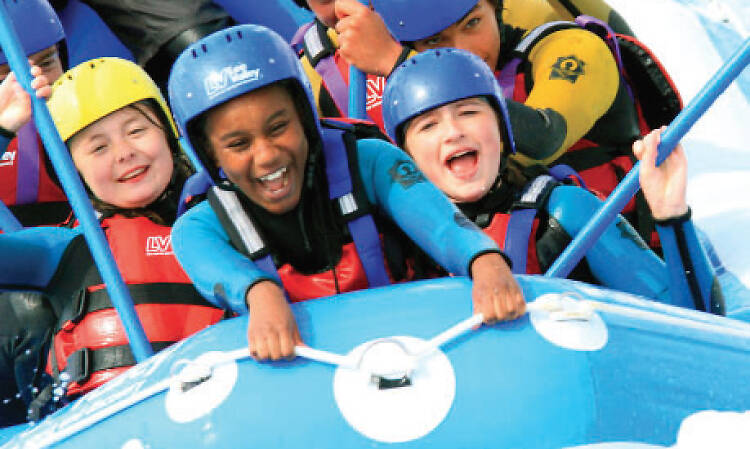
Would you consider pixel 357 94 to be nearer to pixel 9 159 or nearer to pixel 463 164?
pixel 463 164

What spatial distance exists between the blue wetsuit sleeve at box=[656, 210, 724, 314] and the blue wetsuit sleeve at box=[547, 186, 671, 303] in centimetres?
4

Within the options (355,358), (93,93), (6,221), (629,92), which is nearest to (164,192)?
(93,93)

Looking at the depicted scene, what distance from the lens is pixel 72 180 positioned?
171 centimetres

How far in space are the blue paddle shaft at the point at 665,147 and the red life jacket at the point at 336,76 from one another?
1.22 metres

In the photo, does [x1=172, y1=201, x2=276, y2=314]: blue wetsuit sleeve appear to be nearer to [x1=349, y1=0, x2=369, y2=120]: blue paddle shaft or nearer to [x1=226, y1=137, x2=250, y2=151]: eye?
[x1=226, y1=137, x2=250, y2=151]: eye

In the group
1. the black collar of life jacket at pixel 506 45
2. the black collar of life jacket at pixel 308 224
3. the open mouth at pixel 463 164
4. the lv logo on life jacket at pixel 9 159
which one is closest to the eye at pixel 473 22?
the black collar of life jacket at pixel 506 45

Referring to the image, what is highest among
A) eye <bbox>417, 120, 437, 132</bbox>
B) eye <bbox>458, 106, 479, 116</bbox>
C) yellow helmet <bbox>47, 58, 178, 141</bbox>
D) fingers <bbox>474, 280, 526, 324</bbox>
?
yellow helmet <bbox>47, 58, 178, 141</bbox>

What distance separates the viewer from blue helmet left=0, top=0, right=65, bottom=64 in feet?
8.00

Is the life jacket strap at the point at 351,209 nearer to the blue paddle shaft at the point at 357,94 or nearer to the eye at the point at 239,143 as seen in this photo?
the eye at the point at 239,143

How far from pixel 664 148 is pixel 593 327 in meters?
0.47

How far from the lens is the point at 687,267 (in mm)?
1734

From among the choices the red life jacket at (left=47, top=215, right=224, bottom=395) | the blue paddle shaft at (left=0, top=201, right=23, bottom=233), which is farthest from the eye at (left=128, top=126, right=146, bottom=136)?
the blue paddle shaft at (left=0, top=201, right=23, bottom=233)

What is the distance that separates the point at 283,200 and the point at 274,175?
0.06m

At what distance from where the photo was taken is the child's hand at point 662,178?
164 centimetres
